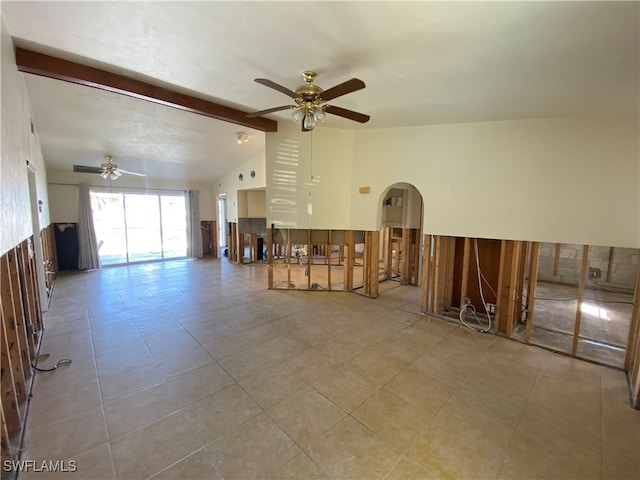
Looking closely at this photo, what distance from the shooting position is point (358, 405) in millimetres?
2332

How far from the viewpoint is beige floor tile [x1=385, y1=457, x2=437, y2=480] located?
1706 millimetres

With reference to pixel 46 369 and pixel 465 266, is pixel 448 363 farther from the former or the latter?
pixel 46 369

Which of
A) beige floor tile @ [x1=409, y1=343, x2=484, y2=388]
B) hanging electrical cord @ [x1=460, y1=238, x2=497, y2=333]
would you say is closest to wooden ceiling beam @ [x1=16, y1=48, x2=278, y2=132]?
beige floor tile @ [x1=409, y1=343, x2=484, y2=388]

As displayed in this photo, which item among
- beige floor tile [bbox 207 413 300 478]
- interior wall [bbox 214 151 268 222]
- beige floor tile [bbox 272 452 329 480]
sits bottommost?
beige floor tile [bbox 272 452 329 480]

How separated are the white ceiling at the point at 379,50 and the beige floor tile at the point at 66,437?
10.6ft

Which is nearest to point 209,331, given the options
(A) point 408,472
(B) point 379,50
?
(A) point 408,472

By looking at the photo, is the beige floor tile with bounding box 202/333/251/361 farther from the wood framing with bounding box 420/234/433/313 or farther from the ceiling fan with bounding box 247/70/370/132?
the wood framing with bounding box 420/234/433/313

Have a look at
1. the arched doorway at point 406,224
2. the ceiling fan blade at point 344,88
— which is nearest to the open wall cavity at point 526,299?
the arched doorway at point 406,224

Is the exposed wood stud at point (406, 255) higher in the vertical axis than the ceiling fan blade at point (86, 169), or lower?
lower

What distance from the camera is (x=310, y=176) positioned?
5.25 m

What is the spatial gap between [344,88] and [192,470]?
10.2 feet

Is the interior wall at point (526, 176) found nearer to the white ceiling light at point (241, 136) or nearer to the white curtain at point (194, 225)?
the white ceiling light at point (241, 136)

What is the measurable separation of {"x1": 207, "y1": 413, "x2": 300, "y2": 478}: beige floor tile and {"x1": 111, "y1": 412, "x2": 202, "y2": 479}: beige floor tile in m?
0.20

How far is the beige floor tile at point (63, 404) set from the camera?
2.14 m
